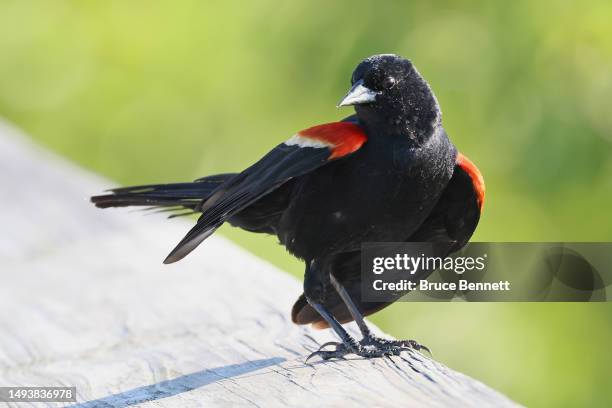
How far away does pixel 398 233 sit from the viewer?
2611 mm

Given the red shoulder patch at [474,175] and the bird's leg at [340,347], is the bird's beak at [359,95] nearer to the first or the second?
the red shoulder patch at [474,175]

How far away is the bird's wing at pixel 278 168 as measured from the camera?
2488mm

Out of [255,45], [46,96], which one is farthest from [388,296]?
[46,96]

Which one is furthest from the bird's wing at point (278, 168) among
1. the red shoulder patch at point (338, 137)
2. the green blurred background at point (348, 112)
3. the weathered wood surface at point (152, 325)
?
the green blurred background at point (348, 112)

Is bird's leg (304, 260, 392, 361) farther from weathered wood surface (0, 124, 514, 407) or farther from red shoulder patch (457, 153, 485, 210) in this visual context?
red shoulder patch (457, 153, 485, 210)

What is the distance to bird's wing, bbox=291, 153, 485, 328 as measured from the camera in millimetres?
2734

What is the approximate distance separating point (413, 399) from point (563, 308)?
259 centimetres

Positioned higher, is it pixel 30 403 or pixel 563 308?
pixel 563 308

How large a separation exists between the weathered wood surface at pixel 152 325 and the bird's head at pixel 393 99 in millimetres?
645

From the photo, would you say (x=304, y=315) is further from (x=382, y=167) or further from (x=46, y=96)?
(x=46, y=96)

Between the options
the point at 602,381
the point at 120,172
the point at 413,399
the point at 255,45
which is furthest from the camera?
the point at 120,172

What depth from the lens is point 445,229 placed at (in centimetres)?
283

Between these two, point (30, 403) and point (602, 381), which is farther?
point (602, 381)

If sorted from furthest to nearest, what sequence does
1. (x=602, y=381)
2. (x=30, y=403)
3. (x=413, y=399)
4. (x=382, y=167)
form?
(x=602, y=381) → (x=382, y=167) → (x=30, y=403) → (x=413, y=399)
